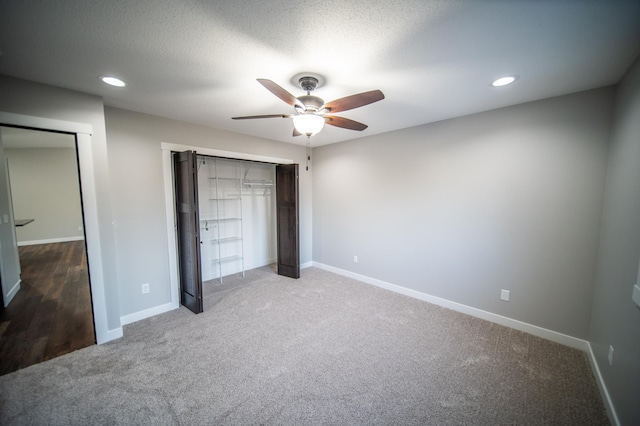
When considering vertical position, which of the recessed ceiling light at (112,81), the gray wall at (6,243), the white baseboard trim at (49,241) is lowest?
the white baseboard trim at (49,241)

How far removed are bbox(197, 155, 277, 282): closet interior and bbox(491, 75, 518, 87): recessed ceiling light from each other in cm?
376

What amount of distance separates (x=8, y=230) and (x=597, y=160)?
7685mm

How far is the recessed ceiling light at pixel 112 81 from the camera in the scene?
1994mm

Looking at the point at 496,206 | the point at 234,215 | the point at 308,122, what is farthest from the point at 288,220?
the point at 496,206

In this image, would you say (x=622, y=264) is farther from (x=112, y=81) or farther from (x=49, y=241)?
(x=49, y=241)

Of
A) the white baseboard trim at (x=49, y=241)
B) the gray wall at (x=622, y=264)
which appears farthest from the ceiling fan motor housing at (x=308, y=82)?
the white baseboard trim at (x=49, y=241)

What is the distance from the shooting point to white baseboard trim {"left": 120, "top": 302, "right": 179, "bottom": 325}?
283cm

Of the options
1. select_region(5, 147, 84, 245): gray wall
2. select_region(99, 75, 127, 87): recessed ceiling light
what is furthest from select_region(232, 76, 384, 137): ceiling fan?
select_region(5, 147, 84, 245): gray wall

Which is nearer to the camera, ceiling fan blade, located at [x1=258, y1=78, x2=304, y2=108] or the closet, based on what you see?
ceiling fan blade, located at [x1=258, y1=78, x2=304, y2=108]

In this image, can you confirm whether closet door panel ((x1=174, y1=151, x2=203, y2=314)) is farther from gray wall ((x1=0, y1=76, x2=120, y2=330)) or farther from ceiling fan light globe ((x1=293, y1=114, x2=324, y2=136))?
ceiling fan light globe ((x1=293, y1=114, x2=324, y2=136))

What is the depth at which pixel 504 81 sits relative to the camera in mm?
Answer: 2059

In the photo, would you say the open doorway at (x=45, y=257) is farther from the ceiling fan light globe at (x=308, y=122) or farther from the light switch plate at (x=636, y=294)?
the light switch plate at (x=636, y=294)

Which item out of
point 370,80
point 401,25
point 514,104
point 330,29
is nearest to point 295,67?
point 330,29

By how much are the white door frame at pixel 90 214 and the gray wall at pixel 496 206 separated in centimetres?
354
